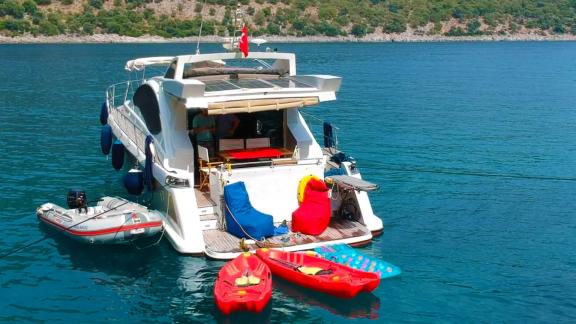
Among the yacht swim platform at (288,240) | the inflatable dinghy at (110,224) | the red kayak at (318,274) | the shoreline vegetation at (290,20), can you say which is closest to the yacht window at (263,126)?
the yacht swim platform at (288,240)

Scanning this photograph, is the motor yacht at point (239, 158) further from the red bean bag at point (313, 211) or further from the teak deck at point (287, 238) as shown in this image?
the red bean bag at point (313, 211)

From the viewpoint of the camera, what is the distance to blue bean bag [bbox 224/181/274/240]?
16719 mm

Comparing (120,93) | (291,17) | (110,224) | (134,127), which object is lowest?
(120,93)

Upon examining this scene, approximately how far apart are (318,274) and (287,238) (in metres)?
1.99

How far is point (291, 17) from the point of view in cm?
16362

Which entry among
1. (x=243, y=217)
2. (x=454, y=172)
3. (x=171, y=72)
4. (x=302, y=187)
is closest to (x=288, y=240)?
(x=243, y=217)

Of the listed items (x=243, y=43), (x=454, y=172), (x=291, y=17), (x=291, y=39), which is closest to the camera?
(x=243, y=43)

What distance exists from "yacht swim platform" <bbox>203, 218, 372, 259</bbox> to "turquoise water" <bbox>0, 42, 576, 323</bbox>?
37 centimetres

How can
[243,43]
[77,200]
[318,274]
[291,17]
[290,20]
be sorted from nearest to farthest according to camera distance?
[318,274] → [77,200] → [243,43] → [290,20] → [291,17]

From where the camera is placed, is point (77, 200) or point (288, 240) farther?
point (77, 200)

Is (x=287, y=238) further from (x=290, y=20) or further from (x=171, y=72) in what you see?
(x=290, y=20)

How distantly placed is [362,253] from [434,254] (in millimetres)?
1884

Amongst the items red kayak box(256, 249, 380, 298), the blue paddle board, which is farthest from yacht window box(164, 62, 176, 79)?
the blue paddle board

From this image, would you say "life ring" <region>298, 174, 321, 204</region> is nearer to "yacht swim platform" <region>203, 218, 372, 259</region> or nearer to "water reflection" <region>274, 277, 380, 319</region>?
"yacht swim platform" <region>203, 218, 372, 259</region>
